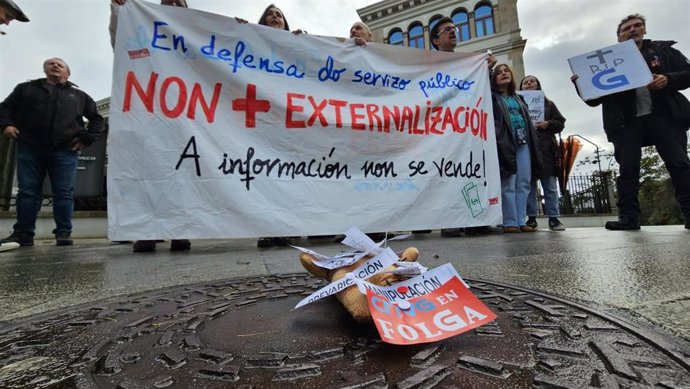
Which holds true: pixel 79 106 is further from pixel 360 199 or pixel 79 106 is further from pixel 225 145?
pixel 360 199

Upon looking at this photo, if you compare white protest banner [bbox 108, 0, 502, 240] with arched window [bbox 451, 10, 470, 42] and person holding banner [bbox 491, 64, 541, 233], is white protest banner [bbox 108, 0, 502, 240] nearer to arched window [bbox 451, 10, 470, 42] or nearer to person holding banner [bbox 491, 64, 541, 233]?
person holding banner [bbox 491, 64, 541, 233]

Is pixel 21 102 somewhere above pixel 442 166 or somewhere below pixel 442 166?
above

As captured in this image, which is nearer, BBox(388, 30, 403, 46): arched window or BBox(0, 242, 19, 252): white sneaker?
BBox(0, 242, 19, 252): white sneaker

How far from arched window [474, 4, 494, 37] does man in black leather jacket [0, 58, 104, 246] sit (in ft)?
63.9

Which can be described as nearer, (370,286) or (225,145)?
(370,286)

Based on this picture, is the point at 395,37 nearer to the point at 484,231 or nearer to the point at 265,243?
the point at 484,231

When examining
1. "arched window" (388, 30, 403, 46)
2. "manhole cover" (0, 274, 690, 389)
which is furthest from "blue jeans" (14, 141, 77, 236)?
"arched window" (388, 30, 403, 46)

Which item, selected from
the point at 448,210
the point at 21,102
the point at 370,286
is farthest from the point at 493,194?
the point at 21,102

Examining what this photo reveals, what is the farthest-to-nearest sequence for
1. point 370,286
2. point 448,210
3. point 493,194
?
point 493,194 → point 448,210 → point 370,286

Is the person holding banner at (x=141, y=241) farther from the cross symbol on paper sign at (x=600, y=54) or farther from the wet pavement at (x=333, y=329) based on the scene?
the cross symbol on paper sign at (x=600, y=54)

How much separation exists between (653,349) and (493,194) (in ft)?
9.84

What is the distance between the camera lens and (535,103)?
14.1 ft

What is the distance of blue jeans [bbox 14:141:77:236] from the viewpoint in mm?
3322

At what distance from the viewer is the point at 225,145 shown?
106 inches
